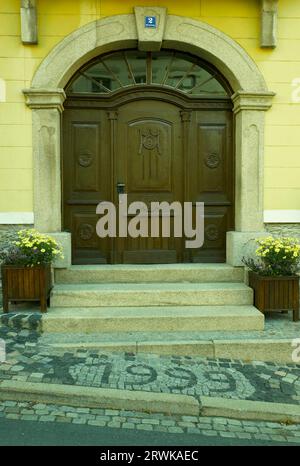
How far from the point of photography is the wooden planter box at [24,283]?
546 cm

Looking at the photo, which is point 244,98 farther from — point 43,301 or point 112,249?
point 43,301

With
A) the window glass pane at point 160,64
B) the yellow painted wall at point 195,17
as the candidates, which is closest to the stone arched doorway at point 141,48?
the yellow painted wall at point 195,17

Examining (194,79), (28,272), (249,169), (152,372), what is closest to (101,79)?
(194,79)

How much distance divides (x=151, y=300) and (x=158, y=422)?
2.26m

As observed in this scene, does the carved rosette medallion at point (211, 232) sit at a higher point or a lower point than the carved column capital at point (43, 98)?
lower

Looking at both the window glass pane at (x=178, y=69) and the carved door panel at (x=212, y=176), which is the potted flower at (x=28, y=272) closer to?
the carved door panel at (x=212, y=176)

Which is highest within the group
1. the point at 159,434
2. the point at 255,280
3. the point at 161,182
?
the point at 161,182

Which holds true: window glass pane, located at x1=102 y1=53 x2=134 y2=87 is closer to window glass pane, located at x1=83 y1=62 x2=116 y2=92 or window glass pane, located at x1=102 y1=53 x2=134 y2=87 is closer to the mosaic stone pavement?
window glass pane, located at x1=83 y1=62 x2=116 y2=92

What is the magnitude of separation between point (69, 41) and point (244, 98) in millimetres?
2531

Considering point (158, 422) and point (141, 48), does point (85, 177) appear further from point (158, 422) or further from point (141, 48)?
point (158, 422)

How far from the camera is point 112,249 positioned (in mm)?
6734

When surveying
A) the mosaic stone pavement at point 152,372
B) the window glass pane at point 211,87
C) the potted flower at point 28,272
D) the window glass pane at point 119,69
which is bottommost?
the mosaic stone pavement at point 152,372

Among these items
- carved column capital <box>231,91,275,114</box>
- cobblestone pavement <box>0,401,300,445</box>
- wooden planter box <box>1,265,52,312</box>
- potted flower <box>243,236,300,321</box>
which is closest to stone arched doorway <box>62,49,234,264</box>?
carved column capital <box>231,91,275,114</box>
